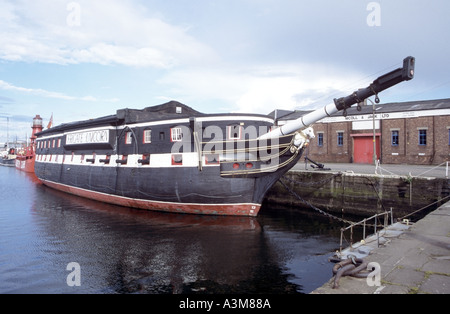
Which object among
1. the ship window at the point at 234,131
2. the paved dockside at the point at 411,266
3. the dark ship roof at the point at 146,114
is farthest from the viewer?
the dark ship roof at the point at 146,114

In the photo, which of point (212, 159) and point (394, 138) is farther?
point (394, 138)

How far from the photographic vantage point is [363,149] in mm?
32000

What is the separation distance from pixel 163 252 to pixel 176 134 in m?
7.41

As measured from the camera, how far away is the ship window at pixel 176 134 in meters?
16.8

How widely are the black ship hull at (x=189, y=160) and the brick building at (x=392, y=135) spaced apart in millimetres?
16030

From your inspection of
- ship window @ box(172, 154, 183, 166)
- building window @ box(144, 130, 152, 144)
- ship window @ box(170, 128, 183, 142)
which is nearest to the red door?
ship window @ box(170, 128, 183, 142)

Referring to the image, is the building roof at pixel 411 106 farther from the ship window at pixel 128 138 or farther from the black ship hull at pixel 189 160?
the ship window at pixel 128 138

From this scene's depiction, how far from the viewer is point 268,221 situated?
1634 centimetres

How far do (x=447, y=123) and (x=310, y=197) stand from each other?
16.7 m

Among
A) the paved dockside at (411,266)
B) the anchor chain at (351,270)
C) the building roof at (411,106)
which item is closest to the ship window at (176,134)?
the paved dockside at (411,266)

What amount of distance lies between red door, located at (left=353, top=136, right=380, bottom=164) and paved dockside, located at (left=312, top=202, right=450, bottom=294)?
2353 cm

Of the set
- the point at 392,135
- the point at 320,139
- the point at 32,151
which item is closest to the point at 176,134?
the point at 320,139

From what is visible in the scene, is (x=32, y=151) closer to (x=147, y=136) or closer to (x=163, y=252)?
(x=147, y=136)
